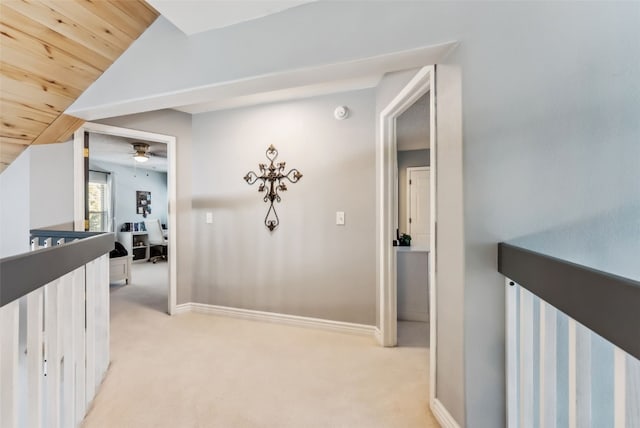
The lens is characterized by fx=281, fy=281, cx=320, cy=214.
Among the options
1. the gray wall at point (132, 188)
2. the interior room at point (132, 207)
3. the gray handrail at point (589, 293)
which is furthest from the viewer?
the gray wall at point (132, 188)

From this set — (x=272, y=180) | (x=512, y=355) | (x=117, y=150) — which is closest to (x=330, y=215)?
(x=272, y=180)

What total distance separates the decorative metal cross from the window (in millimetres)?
5217

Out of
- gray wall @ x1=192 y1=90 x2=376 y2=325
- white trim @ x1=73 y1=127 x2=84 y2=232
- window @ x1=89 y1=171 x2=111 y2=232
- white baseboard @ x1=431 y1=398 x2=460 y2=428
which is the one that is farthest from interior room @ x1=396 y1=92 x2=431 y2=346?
window @ x1=89 y1=171 x2=111 y2=232

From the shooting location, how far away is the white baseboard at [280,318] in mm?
2660

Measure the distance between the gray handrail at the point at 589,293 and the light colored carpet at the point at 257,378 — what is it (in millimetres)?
1091

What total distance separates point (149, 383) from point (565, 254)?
2.43 metres

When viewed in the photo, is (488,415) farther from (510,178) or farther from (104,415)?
(104,415)

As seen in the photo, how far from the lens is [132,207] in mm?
7227

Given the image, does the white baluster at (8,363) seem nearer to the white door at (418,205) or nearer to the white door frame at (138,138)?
the white door frame at (138,138)

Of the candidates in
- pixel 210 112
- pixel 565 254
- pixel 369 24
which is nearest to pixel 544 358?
pixel 565 254

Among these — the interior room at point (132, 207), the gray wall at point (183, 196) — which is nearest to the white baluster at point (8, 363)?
the gray wall at point (183, 196)

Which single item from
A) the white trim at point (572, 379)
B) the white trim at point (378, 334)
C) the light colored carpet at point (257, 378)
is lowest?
the light colored carpet at point (257, 378)

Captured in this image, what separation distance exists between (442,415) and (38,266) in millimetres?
1934

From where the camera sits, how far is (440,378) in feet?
5.02
